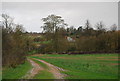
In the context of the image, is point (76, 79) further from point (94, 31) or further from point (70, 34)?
point (70, 34)

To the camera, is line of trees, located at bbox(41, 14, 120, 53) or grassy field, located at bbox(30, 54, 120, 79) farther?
line of trees, located at bbox(41, 14, 120, 53)

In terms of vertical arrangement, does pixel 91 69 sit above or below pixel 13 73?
below

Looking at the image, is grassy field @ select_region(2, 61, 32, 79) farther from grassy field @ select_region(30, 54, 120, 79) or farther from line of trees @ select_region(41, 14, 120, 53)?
line of trees @ select_region(41, 14, 120, 53)

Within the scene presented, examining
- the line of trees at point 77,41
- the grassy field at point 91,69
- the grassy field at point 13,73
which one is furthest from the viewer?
the line of trees at point 77,41

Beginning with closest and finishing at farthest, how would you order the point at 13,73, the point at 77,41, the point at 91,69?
the point at 13,73, the point at 91,69, the point at 77,41

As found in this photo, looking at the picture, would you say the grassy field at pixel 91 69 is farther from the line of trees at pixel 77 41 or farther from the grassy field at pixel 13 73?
the line of trees at pixel 77 41

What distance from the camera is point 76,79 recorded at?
16.8m

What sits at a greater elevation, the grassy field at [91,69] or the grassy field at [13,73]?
the grassy field at [13,73]

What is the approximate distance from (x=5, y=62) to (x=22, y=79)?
8357mm

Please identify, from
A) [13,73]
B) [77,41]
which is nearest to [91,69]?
[13,73]

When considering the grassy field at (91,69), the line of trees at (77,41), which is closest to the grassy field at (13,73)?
the grassy field at (91,69)

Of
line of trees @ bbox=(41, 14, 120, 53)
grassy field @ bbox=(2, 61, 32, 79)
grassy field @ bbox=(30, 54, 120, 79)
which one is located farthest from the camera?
line of trees @ bbox=(41, 14, 120, 53)

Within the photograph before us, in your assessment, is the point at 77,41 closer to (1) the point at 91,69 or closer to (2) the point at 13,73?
(1) the point at 91,69

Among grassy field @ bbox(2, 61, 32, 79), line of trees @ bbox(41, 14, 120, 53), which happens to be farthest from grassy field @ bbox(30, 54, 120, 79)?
line of trees @ bbox(41, 14, 120, 53)
